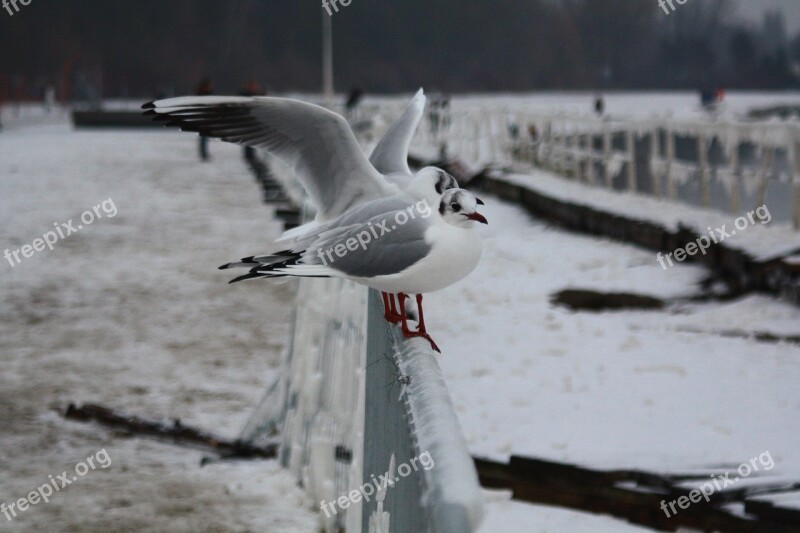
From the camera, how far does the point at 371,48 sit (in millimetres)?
107062

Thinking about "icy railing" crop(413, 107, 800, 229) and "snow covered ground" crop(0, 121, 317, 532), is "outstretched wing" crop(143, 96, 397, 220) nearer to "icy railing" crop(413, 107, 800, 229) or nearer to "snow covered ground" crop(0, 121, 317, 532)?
"snow covered ground" crop(0, 121, 317, 532)

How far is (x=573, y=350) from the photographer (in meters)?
7.01

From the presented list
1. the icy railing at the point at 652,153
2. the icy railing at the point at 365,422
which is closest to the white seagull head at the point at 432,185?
the icy railing at the point at 365,422

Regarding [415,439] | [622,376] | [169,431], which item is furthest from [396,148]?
[169,431]

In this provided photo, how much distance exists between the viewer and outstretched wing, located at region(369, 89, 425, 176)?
3.85 m

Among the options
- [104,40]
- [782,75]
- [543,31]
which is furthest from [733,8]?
[104,40]

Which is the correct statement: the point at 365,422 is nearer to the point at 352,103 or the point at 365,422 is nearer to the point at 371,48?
the point at 352,103

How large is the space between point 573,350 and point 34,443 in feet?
10.5

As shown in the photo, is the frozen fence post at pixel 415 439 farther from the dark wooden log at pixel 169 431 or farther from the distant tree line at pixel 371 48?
the distant tree line at pixel 371 48

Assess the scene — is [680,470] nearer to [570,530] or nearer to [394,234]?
[570,530]

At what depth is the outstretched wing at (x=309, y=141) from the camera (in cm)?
325

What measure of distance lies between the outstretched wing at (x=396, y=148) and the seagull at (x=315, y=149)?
0.59ft

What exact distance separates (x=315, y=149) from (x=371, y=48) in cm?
10555

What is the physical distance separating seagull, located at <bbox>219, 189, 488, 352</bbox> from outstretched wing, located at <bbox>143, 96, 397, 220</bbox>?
0.29 meters
